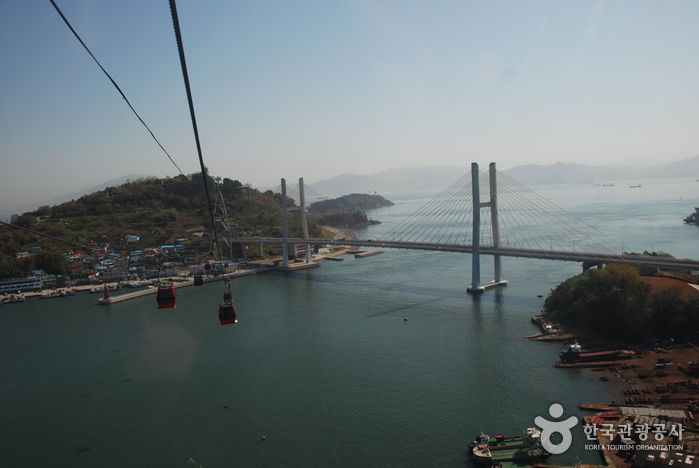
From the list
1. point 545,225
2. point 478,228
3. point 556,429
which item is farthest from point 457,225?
point 556,429

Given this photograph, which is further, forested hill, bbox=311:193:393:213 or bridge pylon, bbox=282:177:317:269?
forested hill, bbox=311:193:393:213

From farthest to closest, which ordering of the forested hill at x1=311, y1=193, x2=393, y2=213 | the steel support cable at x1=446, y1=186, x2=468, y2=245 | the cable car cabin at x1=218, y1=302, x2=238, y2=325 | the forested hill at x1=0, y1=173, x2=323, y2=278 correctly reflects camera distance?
1. the forested hill at x1=311, y1=193, x2=393, y2=213
2. the forested hill at x1=0, y1=173, x2=323, y2=278
3. the steel support cable at x1=446, y1=186, x2=468, y2=245
4. the cable car cabin at x1=218, y1=302, x2=238, y2=325

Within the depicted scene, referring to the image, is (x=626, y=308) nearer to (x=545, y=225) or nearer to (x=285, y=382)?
(x=285, y=382)

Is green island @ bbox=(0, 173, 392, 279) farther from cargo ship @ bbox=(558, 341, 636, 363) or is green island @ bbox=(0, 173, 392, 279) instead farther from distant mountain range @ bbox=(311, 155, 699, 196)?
distant mountain range @ bbox=(311, 155, 699, 196)

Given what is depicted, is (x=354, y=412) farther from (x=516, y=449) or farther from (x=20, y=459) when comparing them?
(x=20, y=459)

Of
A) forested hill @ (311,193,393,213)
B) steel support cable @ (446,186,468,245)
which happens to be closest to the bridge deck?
steel support cable @ (446,186,468,245)

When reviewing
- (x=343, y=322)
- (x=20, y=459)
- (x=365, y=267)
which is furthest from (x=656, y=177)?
(x=20, y=459)
